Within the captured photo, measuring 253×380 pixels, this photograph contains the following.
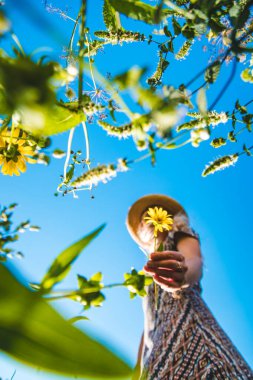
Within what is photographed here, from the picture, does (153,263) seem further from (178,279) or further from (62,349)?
(62,349)

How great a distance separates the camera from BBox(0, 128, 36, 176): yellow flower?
483mm

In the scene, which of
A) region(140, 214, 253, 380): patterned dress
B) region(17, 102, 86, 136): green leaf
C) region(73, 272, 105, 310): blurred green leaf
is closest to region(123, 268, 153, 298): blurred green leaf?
region(73, 272, 105, 310): blurred green leaf

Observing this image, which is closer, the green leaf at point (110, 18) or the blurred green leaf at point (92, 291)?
the blurred green leaf at point (92, 291)

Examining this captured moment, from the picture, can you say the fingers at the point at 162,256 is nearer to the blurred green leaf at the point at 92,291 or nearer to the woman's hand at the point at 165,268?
the woman's hand at the point at 165,268

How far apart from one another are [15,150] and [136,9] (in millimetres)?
250

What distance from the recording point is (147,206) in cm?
205

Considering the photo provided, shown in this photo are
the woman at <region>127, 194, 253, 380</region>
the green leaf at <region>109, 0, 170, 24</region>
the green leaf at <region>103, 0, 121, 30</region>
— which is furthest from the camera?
the woman at <region>127, 194, 253, 380</region>

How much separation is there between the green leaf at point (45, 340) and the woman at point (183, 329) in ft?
1.85

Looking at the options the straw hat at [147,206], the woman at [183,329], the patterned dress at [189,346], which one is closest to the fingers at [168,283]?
the woman at [183,329]

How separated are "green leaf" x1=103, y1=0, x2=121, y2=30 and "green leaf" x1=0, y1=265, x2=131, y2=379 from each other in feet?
1.68

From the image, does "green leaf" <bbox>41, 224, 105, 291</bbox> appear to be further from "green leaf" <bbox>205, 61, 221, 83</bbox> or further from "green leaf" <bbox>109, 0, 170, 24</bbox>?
"green leaf" <bbox>109, 0, 170, 24</bbox>

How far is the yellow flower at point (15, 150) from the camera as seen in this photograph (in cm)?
48

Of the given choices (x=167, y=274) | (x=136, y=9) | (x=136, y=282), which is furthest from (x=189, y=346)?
(x=136, y=9)

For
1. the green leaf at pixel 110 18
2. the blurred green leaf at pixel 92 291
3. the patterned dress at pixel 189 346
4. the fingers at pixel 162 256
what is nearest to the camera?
the blurred green leaf at pixel 92 291
